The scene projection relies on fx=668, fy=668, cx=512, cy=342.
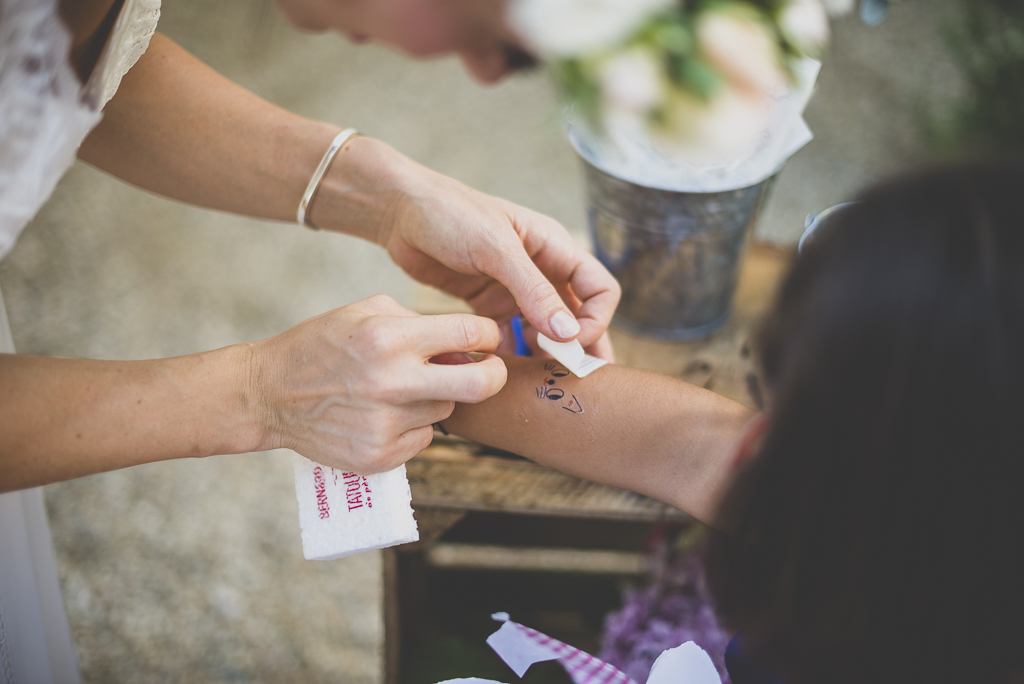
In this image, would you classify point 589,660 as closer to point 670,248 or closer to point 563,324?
point 563,324

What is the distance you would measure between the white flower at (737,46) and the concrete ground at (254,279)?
0.13 meters

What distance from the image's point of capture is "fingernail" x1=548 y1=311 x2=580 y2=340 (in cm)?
77

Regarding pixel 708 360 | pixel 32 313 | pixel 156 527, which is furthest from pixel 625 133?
pixel 32 313

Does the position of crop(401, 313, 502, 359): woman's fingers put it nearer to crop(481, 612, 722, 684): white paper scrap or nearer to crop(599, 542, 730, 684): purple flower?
crop(481, 612, 722, 684): white paper scrap

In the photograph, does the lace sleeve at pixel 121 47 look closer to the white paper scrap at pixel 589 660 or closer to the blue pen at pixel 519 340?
the blue pen at pixel 519 340

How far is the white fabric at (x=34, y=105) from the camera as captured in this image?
1.76ft

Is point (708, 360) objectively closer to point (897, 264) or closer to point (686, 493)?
point (686, 493)

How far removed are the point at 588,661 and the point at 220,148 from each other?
2.62 ft

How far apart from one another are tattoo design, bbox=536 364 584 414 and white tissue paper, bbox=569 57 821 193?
29 centimetres

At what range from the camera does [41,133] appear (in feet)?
1.88

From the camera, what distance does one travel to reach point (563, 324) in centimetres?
77

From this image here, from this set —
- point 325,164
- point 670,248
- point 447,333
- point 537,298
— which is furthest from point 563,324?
point 325,164

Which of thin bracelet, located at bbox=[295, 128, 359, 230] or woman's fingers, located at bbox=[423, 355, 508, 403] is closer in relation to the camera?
woman's fingers, located at bbox=[423, 355, 508, 403]

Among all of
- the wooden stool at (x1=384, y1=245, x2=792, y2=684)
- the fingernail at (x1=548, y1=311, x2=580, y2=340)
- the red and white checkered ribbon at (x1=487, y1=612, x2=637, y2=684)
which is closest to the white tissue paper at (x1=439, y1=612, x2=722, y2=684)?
the red and white checkered ribbon at (x1=487, y1=612, x2=637, y2=684)
